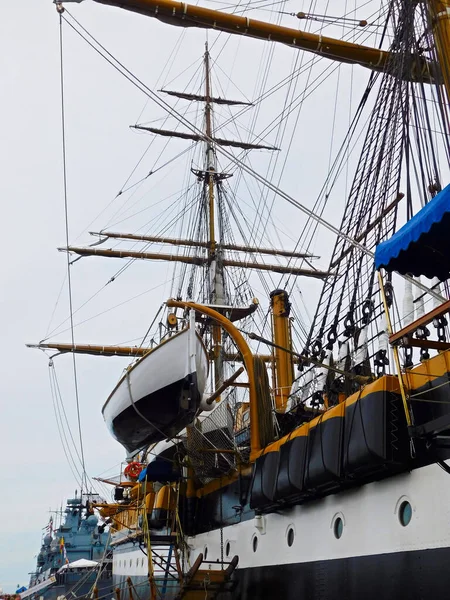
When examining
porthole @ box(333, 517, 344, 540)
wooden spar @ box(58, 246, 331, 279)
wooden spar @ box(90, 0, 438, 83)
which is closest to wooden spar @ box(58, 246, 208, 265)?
wooden spar @ box(58, 246, 331, 279)

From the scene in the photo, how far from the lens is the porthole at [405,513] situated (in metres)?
Answer: 5.75

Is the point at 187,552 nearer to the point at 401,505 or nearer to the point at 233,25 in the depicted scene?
the point at 401,505

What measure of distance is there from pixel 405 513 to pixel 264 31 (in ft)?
30.3

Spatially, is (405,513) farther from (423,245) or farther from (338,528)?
(423,245)

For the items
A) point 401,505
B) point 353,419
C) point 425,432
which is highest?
point 353,419

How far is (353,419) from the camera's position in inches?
251

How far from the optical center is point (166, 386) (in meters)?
9.73

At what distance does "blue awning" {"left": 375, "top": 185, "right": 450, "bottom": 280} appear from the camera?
5195 millimetres

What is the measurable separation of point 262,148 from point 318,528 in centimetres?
2417

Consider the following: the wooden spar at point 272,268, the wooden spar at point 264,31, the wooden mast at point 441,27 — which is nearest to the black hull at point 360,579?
the wooden mast at point 441,27

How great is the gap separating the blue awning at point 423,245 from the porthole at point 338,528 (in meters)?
2.65

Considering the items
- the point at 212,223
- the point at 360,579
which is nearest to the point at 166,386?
the point at 360,579

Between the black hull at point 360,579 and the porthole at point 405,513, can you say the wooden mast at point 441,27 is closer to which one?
the porthole at point 405,513

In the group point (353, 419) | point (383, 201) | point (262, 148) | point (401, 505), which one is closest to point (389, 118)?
point (383, 201)
